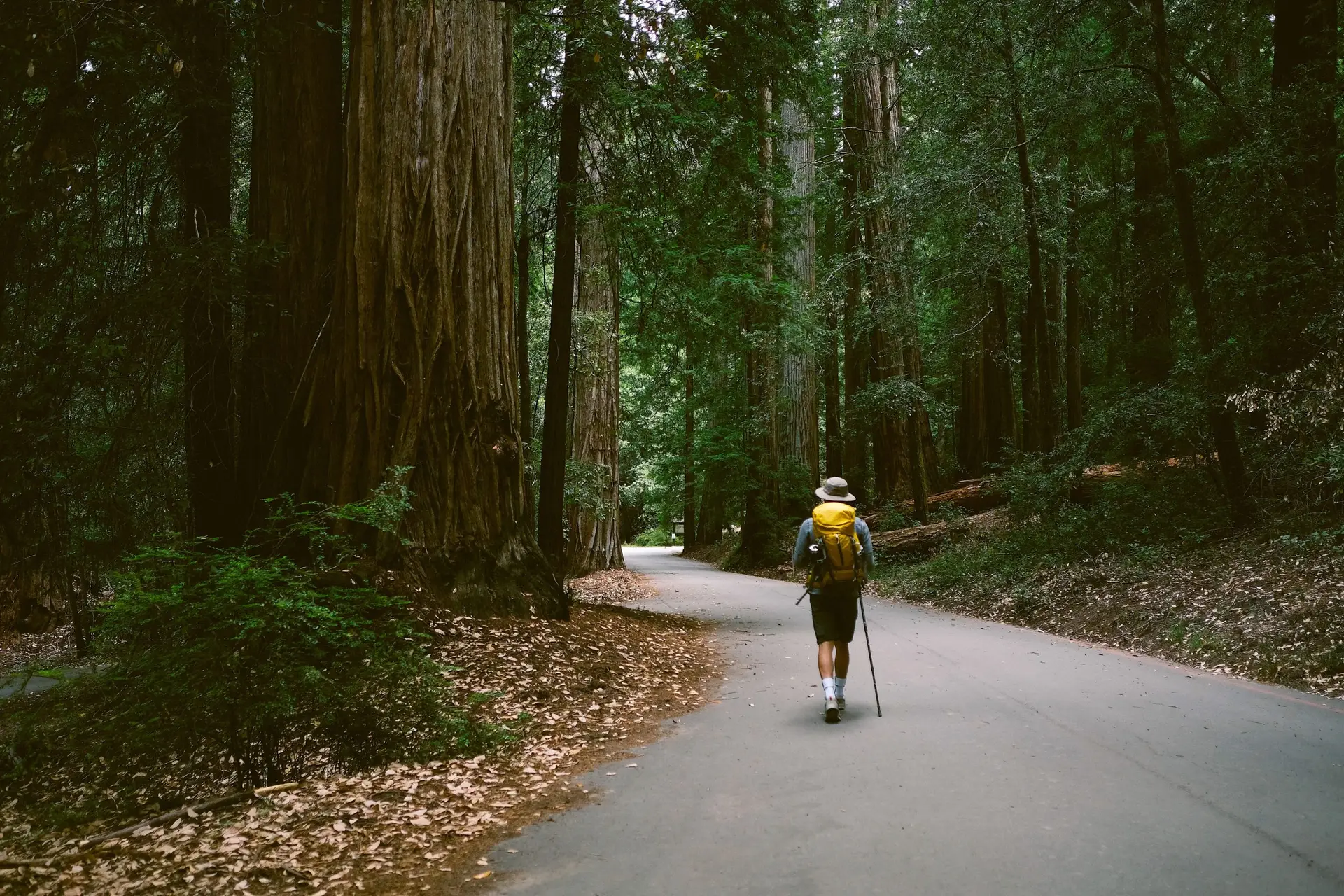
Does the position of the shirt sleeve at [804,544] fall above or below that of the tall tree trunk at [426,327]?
below

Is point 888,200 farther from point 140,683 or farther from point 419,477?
point 140,683

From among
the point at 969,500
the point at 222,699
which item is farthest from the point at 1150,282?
the point at 222,699

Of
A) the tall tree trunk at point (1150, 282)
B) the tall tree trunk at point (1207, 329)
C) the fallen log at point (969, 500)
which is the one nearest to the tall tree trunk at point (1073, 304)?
the tall tree trunk at point (1150, 282)

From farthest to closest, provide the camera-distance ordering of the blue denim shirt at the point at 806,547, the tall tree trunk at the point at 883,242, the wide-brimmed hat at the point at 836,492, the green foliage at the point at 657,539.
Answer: the green foliage at the point at 657,539
the tall tree trunk at the point at 883,242
the wide-brimmed hat at the point at 836,492
the blue denim shirt at the point at 806,547

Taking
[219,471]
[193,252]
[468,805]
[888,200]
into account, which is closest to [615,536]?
[888,200]

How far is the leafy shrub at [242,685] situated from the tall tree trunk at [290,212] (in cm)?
366

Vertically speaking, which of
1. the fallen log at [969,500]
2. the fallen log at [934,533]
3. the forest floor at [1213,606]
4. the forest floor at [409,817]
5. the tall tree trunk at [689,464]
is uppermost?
the tall tree trunk at [689,464]

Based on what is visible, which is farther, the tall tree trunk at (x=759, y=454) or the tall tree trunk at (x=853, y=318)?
the tall tree trunk at (x=759, y=454)

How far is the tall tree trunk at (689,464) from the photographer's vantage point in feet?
86.9

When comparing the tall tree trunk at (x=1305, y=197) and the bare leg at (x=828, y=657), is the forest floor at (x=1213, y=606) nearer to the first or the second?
the tall tree trunk at (x=1305, y=197)

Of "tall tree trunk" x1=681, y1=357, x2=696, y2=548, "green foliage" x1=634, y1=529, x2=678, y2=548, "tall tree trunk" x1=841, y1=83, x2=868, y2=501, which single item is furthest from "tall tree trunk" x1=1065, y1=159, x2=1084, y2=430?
"green foliage" x1=634, y1=529, x2=678, y2=548

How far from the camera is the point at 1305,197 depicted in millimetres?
11383

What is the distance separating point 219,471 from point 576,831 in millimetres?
6771

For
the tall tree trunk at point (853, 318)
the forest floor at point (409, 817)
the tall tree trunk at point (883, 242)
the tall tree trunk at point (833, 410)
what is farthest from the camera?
the tall tree trunk at point (833, 410)
